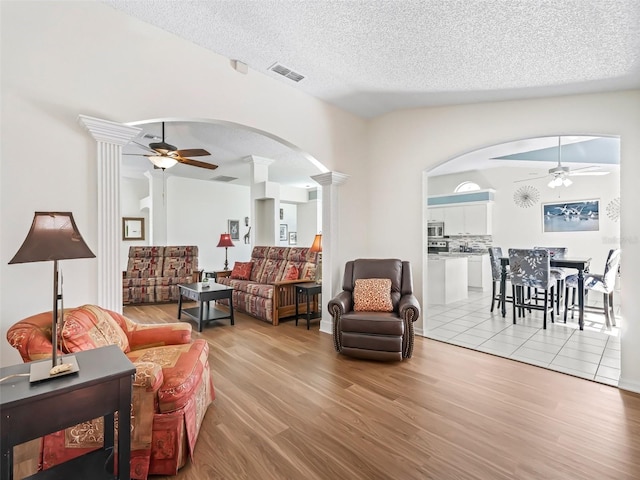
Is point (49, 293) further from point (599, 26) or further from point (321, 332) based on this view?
point (599, 26)

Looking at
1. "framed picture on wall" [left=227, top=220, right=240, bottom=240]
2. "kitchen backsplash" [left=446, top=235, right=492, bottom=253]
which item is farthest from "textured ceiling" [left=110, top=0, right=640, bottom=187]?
"framed picture on wall" [left=227, top=220, right=240, bottom=240]

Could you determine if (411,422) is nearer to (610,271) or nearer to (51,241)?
(51,241)

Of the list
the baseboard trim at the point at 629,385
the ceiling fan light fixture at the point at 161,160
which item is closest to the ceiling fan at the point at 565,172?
the baseboard trim at the point at 629,385

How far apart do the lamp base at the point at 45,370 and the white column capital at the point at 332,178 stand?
10.8ft

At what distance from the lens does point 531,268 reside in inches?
175

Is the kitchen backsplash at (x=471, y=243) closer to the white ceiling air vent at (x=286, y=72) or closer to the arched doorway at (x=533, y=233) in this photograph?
the arched doorway at (x=533, y=233)

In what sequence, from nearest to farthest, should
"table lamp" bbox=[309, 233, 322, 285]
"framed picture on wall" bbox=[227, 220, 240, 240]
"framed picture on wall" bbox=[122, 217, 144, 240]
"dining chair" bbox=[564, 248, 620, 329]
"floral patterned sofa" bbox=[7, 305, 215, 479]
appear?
"floral patterned sofa" bbox=[7, 305, 215, 479], "dining chair" bbox=[564, 248, 620, 329], "table lamp" bbox=[309, 233, 322, 285], "framed picture on wall" bbox=[122, 217, 144, 240], "framed picture on wall" bbox=[227, 220, 240, 240]

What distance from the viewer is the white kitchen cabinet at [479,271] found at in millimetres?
7230

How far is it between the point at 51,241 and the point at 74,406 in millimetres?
708

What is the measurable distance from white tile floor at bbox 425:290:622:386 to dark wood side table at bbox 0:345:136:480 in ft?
11.3

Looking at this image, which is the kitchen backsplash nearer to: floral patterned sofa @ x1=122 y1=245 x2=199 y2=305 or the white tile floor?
the white tile floor

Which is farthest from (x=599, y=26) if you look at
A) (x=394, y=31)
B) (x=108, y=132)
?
(x=108, y=132)

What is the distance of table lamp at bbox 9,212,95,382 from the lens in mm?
1280

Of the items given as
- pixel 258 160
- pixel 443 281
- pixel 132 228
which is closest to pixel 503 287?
pixel 443 281
